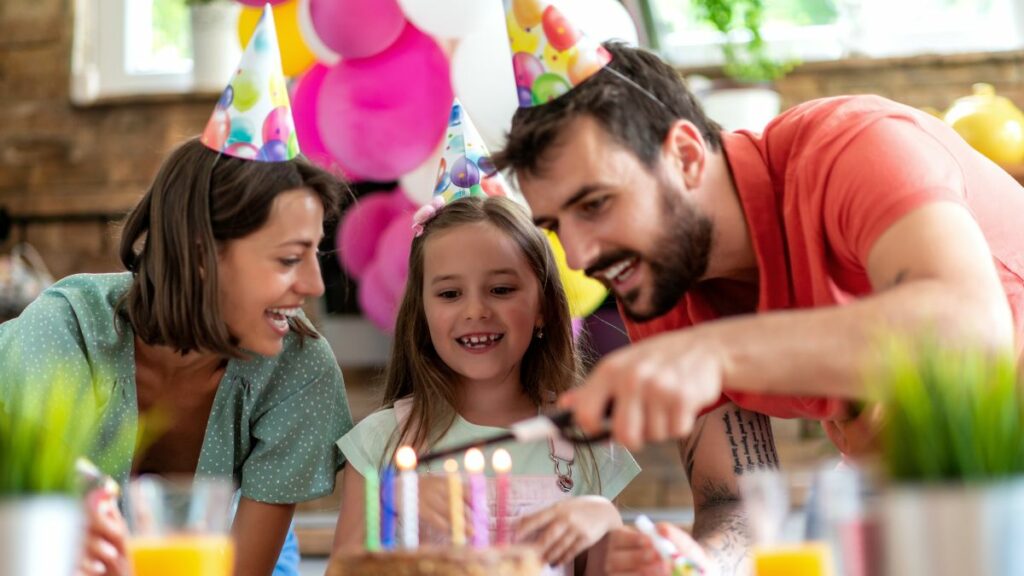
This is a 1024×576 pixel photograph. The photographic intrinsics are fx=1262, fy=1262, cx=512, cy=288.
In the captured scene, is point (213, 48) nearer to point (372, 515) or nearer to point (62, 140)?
point (62, 140)

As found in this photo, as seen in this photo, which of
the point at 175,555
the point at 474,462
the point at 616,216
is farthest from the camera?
the point at 616,216

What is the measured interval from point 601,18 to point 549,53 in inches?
38.6

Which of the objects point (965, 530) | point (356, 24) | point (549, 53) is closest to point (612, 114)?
point (549, 53)

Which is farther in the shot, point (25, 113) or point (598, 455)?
point (25, 113)

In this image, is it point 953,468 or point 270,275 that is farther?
point 270,275

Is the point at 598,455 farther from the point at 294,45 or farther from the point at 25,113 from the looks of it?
the point at 25,113

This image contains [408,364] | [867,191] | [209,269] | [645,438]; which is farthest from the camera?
[408,364]

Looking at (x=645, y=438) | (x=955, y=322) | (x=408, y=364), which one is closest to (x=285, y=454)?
(x=408, y=364)

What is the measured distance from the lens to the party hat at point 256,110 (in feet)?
6.20

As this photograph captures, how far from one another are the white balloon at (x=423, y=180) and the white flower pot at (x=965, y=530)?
1.95 meters

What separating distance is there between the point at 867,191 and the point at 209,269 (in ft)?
3.23

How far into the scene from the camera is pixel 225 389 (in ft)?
6.58

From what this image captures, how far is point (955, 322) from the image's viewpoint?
1172 millimetres

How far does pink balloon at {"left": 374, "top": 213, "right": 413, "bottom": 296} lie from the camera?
109 inches
